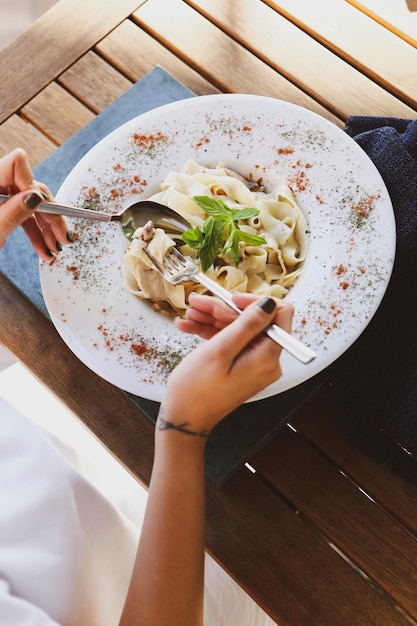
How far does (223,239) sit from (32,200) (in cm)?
34

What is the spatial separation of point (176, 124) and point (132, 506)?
2.62 feet

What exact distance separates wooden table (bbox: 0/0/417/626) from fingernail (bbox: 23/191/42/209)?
31cm

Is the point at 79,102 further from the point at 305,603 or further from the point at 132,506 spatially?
the point at 305,603

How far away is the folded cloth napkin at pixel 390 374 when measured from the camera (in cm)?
114

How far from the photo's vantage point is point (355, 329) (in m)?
1.11

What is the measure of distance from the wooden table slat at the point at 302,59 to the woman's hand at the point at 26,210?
0.65 metres

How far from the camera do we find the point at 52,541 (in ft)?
3.37

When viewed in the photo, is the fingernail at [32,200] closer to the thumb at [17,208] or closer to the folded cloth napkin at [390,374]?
the thumb at [17,208]

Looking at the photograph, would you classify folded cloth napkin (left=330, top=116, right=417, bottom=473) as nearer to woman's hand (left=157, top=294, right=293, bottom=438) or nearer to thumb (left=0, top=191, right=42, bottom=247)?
woman's hand (left=157, top=294, right=293, bottom=438)

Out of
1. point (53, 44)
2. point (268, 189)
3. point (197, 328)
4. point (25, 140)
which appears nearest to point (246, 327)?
point (197, 328)

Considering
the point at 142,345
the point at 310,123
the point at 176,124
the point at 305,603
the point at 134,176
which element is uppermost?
the point at 310,123

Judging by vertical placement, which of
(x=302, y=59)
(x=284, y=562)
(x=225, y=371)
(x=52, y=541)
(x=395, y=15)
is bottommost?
(x=52, y=541)

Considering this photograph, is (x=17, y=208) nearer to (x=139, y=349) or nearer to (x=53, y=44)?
(x=139, y=349)

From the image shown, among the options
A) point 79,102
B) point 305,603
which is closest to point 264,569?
point 305,603
